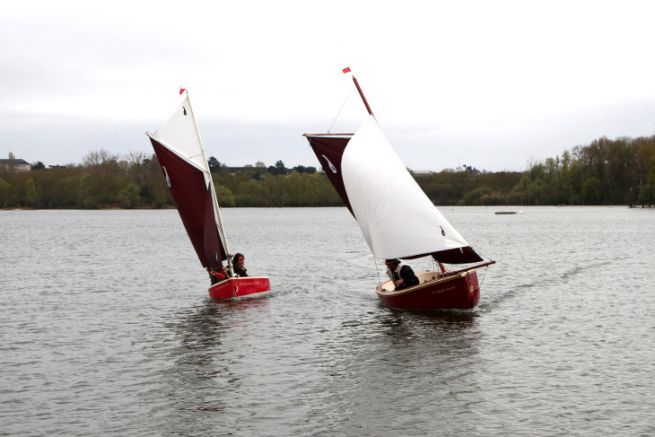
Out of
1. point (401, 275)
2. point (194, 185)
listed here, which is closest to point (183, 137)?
point (194, 185)

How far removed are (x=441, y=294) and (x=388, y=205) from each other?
3.45 meters

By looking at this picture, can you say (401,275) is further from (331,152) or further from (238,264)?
(238,264)

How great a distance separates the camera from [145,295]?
122 ft

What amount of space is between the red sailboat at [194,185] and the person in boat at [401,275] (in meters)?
6.72

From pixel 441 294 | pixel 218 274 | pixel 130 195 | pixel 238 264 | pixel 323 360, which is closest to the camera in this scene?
pixel 323 360

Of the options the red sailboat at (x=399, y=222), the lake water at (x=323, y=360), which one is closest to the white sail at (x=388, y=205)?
the red sailboat at (x=399, y=222)

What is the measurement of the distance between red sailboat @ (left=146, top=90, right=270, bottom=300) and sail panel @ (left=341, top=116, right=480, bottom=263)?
596cm

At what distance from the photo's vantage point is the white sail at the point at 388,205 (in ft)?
93.9

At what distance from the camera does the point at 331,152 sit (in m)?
31.3

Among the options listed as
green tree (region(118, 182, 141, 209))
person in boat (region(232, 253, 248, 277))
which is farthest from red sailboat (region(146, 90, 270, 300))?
green tree (region(118, 182, 141, 209))

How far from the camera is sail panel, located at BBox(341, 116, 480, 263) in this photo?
93.9ft

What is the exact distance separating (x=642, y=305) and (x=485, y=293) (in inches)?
253

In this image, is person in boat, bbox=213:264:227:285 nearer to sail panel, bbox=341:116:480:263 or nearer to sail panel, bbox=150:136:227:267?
sail panel, bbox=150:136:227:267

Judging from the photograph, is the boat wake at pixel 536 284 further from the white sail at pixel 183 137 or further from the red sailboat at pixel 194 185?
the white sail at pixel 183 137
